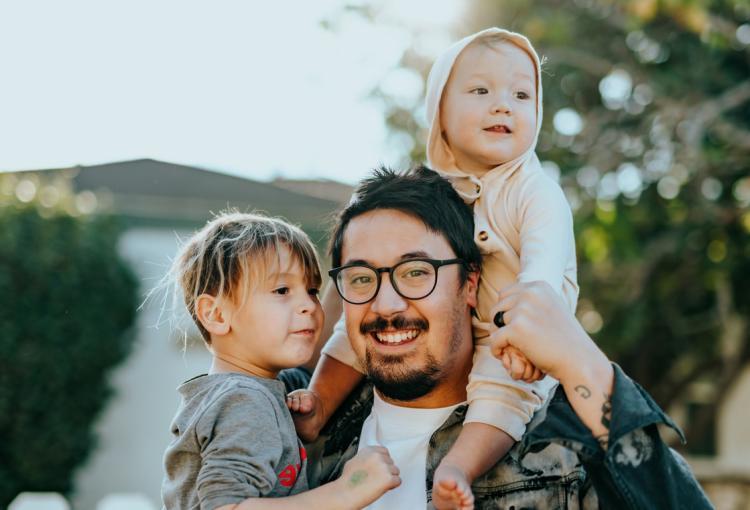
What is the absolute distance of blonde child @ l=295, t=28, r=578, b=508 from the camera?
263 centimetres

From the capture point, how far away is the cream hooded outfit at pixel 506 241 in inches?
104

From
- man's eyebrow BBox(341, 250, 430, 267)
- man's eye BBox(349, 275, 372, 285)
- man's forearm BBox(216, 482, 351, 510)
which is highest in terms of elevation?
man's eyebrow BBox(341, 250, 430, 267)

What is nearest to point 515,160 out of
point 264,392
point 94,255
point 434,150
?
point 434,150

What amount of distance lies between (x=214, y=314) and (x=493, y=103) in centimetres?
101

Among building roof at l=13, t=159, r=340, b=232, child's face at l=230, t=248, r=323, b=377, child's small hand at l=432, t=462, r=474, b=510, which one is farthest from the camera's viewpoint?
building roof at l=13, t=159, r=340, b=232

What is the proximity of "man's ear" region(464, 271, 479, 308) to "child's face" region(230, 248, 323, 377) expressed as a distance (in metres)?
0.45

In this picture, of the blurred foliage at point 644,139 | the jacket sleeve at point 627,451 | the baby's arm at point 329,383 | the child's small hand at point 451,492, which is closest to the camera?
the jacket sleeve at point 627,451

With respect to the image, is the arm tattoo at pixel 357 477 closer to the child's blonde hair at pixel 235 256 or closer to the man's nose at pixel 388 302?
the man's nose at pixel 388 302

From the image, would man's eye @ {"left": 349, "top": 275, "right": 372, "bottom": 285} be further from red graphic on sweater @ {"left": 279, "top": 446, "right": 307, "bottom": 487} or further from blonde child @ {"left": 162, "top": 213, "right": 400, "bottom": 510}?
red graphic on sweater @ {"left": 279, "top": 446, "right": 307, "bottom": 487}

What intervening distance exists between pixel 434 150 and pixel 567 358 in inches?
43.0

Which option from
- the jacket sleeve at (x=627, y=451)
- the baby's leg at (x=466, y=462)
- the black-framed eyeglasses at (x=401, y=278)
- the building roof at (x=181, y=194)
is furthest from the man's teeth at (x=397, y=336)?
the building roof at (x=181, y=194)

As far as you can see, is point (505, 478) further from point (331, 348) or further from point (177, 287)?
point (177, 287)

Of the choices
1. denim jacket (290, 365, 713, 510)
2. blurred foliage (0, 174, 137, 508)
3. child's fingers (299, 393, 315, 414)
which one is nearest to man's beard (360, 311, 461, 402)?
child's fingers (299, 393, 315, 414)

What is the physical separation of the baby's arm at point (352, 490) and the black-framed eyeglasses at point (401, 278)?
504mm
